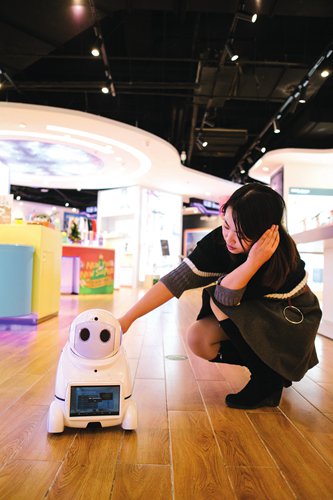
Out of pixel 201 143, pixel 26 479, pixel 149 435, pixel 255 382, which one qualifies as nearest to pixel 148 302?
pixel 149 435

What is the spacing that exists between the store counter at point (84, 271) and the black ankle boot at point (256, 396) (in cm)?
660

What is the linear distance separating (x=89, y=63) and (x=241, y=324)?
7132mm

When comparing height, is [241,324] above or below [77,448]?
above

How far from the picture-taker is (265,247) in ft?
4.34

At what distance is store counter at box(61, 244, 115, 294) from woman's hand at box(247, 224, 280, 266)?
685 cm

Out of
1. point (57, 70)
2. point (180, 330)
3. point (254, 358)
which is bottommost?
point (180, 330)

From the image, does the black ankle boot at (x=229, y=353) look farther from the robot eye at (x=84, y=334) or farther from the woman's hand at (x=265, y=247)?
the robot eye at (x=84, y=334)

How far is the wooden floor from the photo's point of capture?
1.00 m

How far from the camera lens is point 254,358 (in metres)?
1.55

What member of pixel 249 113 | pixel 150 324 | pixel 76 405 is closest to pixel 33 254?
pixel 150 324

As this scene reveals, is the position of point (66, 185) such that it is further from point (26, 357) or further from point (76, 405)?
point (76, 405)

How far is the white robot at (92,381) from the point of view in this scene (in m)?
1.31

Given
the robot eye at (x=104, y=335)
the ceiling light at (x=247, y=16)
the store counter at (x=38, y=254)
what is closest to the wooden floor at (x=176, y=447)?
the robot eye at (x=104, y=335)

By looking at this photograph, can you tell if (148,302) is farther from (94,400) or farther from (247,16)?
(247,16)
